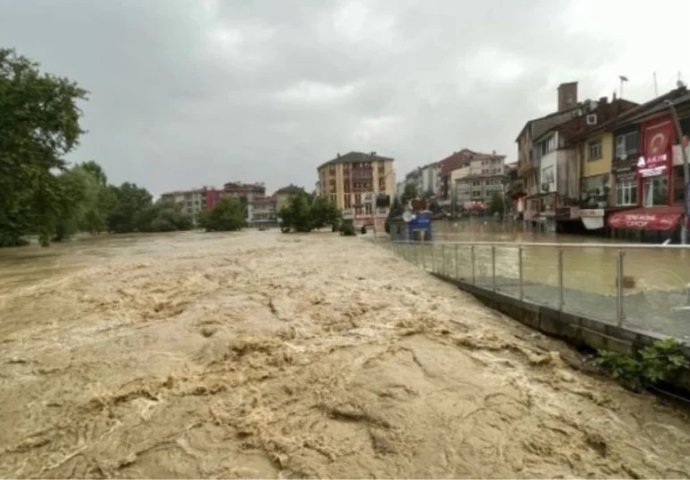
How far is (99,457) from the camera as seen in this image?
5.01 meters

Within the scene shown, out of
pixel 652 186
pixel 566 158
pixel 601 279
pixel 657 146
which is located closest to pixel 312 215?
pixel 566 158

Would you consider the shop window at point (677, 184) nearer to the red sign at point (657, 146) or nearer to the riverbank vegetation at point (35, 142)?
the red sign at point (657, 146)

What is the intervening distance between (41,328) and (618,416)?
1111 cm

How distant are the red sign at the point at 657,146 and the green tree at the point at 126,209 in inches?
3872

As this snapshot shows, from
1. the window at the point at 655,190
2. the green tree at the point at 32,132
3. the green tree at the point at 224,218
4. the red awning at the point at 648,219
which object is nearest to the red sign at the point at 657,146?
the window at the point at 655,190

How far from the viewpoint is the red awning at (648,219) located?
23578mm

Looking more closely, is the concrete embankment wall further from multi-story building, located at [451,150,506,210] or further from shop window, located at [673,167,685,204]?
multi-story building, located at [451,150,506,210]

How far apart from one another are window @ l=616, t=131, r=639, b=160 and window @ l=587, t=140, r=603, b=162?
7.43 feet

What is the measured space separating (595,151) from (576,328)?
107 ft

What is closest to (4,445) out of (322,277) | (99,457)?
(99,457)

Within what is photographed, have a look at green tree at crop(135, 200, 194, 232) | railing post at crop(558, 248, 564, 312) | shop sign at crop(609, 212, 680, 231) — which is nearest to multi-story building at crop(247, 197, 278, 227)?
green tree at crop(135, 200, 194, 232)

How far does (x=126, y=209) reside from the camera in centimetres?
10412

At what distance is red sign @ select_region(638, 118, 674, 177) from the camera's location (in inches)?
1038

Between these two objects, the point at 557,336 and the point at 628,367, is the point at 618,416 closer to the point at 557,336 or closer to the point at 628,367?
the point at 628,367
